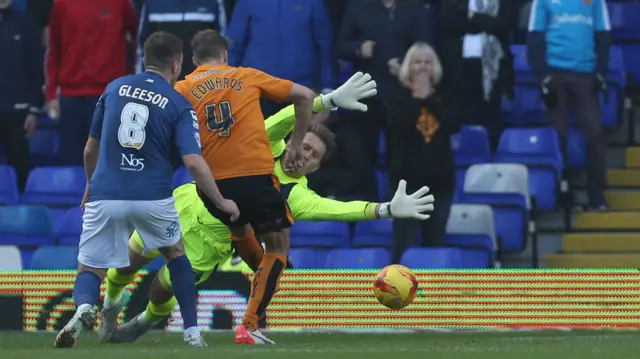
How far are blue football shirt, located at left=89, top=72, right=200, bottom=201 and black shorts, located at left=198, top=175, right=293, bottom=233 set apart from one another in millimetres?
567

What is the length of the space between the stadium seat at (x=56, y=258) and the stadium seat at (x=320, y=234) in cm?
194

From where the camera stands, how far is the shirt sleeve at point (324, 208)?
9.77 m

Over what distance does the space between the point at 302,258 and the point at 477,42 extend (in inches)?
105

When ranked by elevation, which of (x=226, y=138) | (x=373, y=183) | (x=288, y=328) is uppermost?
(x=226, y=138)

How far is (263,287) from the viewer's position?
9.66 metres

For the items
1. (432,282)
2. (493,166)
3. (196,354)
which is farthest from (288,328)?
(196,354)

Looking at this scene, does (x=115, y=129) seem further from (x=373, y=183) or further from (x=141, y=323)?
(x=373, y=183)

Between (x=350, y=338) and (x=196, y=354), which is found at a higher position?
(x=196, y=354)

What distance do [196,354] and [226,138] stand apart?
6.07 ft

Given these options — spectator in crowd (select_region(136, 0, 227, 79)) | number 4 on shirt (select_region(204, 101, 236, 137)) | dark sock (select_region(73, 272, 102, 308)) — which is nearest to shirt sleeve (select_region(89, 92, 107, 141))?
number 4 on shirt (select_region(204, 101, 236, 137))

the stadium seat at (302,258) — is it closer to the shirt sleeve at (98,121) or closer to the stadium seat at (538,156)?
the stadium seat at (538,156)

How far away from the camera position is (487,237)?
13008 millimetres

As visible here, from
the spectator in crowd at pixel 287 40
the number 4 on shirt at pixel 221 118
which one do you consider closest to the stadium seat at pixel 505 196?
the spectator in crowd at pixel 287 40

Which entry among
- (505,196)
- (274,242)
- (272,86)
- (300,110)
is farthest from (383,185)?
(272,86)
